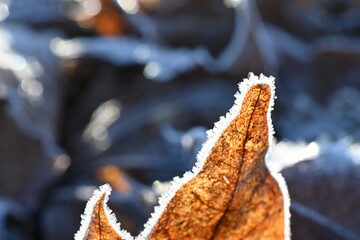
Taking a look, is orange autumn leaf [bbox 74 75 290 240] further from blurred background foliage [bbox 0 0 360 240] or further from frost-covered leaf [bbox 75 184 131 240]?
blurred background foliage [bbox 0 0 360 240]

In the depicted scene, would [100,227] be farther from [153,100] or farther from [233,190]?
[153,100]

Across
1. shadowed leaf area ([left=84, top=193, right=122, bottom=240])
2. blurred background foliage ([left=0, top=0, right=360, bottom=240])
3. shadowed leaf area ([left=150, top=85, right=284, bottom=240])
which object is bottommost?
shadowed leaf area ([left=84, top=193, right=122, bottom=240])

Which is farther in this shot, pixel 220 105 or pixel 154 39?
pixel 154 39

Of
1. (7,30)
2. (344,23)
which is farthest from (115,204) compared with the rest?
(344,23)

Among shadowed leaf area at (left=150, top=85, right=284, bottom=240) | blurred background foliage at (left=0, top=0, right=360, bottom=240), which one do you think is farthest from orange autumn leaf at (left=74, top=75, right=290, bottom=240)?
blurred background foliage at (left=0, top=0, right=360, bottom=240)

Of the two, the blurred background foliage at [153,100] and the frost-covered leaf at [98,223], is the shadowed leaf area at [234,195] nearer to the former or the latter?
the frost-covered leaf at [98,223]

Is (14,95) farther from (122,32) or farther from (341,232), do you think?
(341,232)
